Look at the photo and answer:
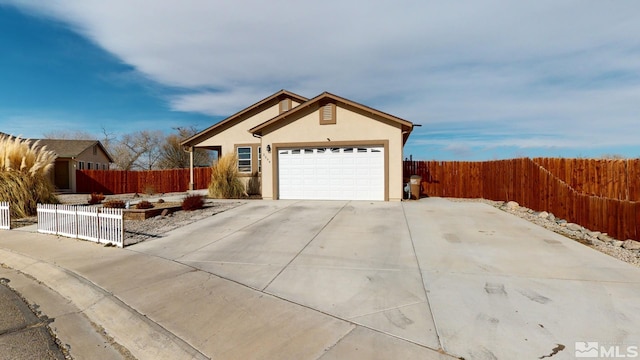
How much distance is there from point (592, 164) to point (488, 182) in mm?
6176

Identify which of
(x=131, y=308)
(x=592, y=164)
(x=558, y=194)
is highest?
(x=592, y=164)

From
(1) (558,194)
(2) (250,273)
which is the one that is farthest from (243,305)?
(1) (558,194)

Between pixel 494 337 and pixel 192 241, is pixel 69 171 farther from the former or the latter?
pixel 494 337

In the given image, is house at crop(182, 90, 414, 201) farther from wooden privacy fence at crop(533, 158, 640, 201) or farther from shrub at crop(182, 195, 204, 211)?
wooden privacy fence at crop(533, 158, 640, 201)

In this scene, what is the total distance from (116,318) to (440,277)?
4.59 metres

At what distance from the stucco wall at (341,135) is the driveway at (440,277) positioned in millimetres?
4943

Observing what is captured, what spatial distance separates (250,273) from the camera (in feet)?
18.1

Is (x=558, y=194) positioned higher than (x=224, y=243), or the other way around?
(x=558, y=194)

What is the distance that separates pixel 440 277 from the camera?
5172mm

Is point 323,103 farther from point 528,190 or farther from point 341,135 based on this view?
point 528,190

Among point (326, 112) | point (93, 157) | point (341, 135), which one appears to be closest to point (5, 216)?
point (326, 112)

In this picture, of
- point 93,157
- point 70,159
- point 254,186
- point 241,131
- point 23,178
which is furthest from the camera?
point 93,157

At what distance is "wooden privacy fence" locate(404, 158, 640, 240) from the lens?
7.85 m

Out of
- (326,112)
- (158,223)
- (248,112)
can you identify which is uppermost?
(248,112)
